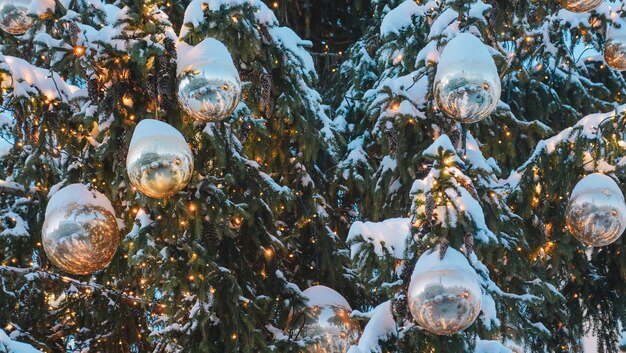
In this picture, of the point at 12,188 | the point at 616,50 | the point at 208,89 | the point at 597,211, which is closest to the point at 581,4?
the point at 616,50

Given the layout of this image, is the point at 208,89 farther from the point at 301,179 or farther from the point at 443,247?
the point at 301,179

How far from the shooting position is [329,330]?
184 inches

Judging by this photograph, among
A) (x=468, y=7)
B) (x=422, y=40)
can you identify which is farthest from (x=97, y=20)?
(x=468, y=7)

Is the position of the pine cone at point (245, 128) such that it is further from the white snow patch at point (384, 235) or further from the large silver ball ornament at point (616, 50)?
the large silver ball ornament at point (616, 50)

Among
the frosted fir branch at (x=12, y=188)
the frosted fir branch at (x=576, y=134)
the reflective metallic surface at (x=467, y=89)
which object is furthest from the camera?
the frosted fir branch at (x=12, y=188)

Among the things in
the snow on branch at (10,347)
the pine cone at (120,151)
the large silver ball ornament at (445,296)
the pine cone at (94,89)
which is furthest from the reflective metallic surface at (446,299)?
the pine cone at (94,89)

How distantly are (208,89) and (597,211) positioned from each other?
1.94 meters

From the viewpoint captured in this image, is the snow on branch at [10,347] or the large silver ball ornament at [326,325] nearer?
the snow on branch at [10,347]

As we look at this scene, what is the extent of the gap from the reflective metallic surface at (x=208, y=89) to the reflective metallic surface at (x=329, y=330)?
151 centimetres

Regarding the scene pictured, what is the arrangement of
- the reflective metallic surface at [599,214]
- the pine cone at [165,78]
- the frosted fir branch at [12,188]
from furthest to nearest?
1. the frosted fir branch at [12,188]
2. the pine cone at [165,78]
3. the reflective metallic surface at [599,214]

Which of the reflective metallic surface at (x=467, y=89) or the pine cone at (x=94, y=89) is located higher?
the pine cone at (x=94, y=89)

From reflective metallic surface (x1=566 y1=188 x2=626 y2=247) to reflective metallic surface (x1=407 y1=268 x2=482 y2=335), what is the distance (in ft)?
3.46

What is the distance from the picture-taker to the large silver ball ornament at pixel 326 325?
4648 mm

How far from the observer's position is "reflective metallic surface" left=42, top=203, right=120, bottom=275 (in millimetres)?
3895
